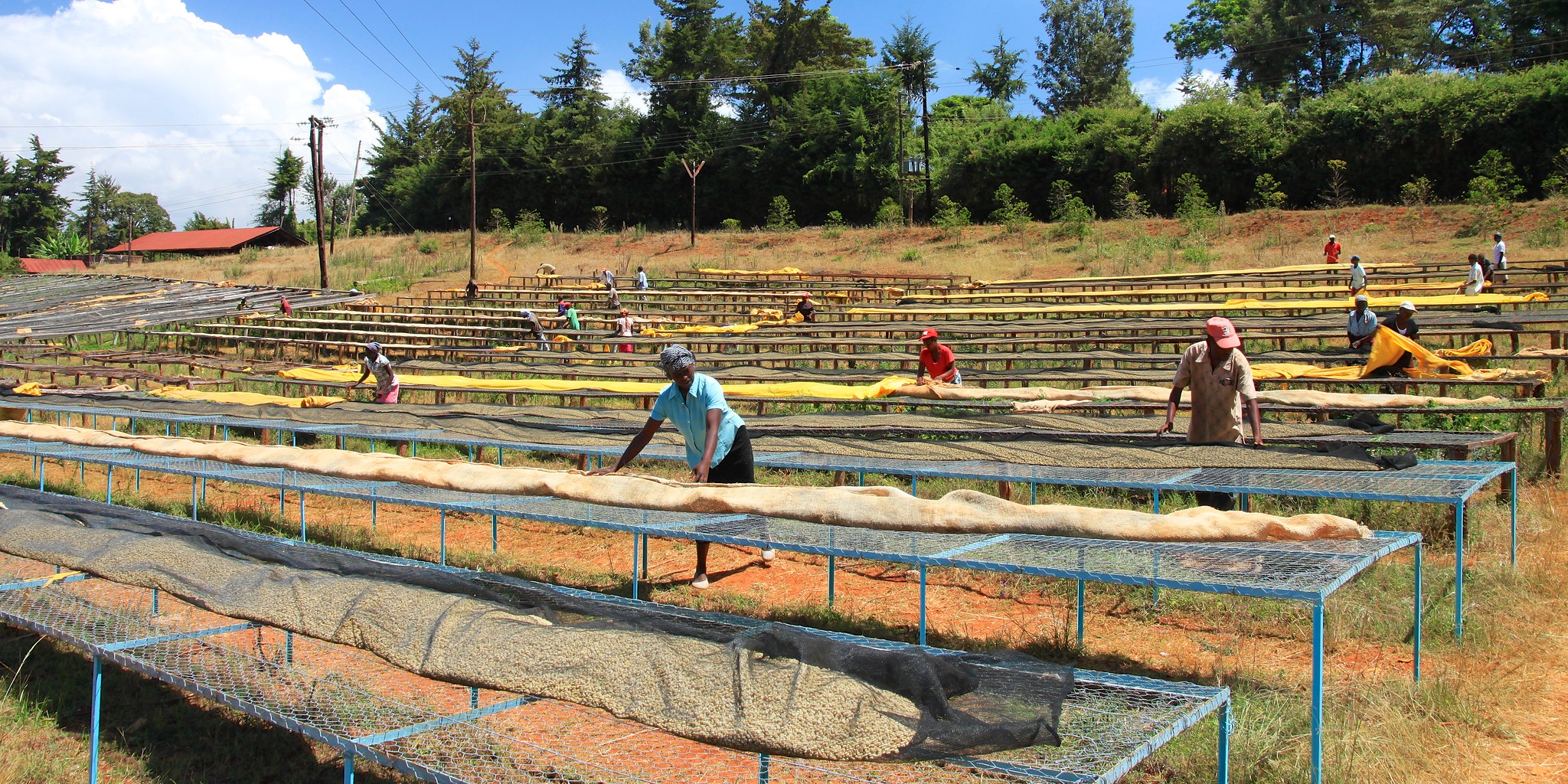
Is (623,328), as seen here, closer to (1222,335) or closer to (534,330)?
(534,330)

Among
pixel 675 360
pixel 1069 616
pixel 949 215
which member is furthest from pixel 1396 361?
pixel 949 215

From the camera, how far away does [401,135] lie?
71438 millimetres

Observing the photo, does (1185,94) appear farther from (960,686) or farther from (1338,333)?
(960,686)

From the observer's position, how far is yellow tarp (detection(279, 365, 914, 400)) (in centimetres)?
1185

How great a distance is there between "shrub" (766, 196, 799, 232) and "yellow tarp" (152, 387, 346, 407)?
33.9 meters

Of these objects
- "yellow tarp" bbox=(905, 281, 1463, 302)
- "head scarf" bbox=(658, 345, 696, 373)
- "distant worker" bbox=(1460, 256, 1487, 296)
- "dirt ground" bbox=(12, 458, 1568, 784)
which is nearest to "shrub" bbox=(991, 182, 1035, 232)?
"yellow tarp" bbox=(905, 281, 1463, 302)

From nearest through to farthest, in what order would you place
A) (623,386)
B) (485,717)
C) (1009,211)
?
(485,717) → (623,386) → (1009,211)

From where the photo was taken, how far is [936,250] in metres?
39.0

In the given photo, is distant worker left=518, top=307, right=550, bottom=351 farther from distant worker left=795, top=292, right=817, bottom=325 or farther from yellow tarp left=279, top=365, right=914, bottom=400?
distant worker left=795, top=292, right=817, bottom=325

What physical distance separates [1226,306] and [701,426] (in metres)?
14.7

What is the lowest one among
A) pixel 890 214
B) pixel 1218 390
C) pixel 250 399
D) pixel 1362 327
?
pixel 250 399

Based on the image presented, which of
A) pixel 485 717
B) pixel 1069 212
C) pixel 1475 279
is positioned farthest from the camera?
pixel 1069 212

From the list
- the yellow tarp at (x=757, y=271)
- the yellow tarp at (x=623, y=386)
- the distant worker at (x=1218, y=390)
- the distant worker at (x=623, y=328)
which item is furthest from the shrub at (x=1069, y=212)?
the distant worker at (x=1218, y=390)

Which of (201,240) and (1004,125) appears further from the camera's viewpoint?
(201,240)
